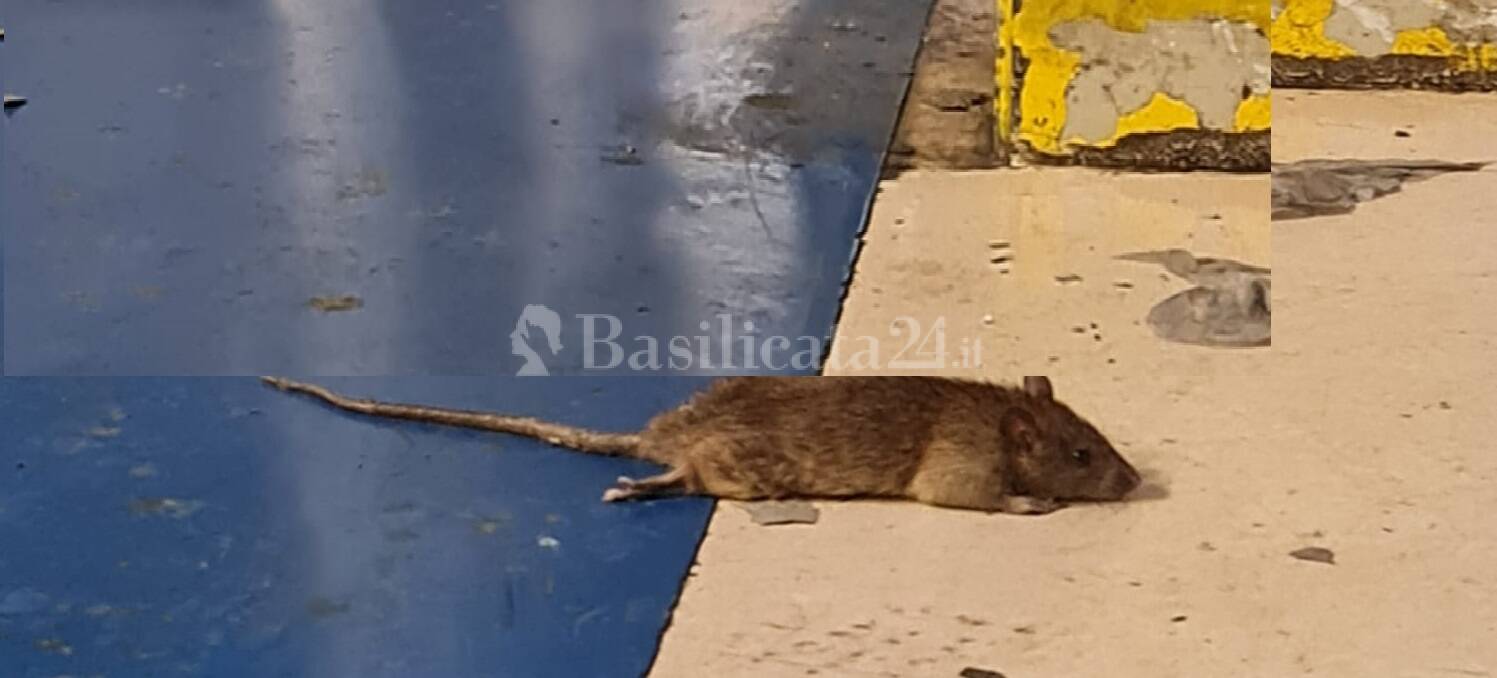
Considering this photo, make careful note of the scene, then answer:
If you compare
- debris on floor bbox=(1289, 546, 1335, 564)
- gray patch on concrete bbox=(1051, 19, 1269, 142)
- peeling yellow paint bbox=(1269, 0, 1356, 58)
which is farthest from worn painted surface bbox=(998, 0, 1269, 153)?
debris on floor bbox=(1289, 546, 1335, 564)

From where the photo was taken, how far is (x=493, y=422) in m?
2.48

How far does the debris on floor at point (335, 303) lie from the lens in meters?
2.86

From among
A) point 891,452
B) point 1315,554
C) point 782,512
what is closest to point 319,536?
point 782,512

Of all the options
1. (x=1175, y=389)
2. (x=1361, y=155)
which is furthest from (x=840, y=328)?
(x=1361, y=155)

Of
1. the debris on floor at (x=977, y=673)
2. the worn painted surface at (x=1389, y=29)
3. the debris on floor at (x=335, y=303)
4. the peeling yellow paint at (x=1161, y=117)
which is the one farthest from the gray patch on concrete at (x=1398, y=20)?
the debris on floor at (x=977, y=673)

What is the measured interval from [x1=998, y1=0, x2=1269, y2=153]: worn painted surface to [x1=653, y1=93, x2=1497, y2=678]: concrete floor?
0.18 metres

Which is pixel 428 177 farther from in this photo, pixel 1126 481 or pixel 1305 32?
pixel 1305 32

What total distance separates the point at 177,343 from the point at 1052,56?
5.25ft

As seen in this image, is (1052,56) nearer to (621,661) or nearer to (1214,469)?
(1214,469)

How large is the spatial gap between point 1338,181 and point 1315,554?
4.50 ft

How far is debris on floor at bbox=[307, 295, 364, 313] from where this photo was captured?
2.86 m

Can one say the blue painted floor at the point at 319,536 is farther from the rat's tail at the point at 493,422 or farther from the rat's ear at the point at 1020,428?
the rat's ear at the point at 1020,428

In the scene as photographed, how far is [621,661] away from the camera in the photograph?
196cm

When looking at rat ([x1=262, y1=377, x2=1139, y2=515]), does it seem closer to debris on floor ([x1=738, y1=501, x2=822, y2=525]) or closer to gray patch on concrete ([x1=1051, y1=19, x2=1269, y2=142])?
debris on floor ([x1=738, y1=501, x2=822, y2=525])
